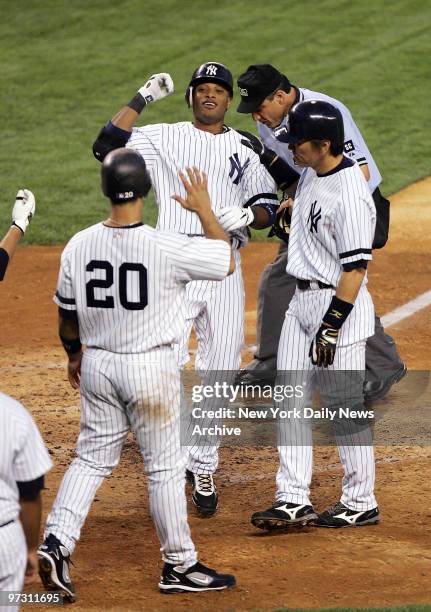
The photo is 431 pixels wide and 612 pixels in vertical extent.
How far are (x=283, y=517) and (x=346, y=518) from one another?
328 mm

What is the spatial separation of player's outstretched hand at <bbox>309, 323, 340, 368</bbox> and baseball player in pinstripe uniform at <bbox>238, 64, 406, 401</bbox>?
1172 millimetres

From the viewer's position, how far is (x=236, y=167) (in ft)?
20.3

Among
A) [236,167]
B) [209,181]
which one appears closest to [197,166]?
[209,181]

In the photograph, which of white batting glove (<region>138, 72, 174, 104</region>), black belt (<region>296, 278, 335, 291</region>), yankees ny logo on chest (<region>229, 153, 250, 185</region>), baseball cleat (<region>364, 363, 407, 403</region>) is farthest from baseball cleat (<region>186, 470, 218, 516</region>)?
white batting glove (<region>138, 72, 174, 104</region>)

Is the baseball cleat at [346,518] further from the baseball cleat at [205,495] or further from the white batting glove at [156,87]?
the white batting glove at [156,87]

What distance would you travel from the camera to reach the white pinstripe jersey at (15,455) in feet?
12.3

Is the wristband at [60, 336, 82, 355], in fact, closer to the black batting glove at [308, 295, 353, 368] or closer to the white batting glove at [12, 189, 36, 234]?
the white batting glove at [12, 189, 36, 234]

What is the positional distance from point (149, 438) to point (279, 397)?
4.12 ft

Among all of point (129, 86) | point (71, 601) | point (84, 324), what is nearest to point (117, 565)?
point (71, 601)

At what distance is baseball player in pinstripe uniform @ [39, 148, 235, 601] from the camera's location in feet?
15.8

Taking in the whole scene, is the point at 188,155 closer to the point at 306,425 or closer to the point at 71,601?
the point at 306,425

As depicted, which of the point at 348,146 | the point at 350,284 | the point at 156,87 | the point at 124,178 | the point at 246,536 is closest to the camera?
the point at 124,178

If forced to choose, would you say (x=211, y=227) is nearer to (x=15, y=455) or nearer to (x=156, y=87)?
(x=156, y=87)

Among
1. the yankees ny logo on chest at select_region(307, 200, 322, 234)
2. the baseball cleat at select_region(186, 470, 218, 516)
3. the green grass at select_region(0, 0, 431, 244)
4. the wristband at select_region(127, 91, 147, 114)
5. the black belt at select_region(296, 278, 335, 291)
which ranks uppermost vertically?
the green grass at select_region(0, 0, 431, 244)
